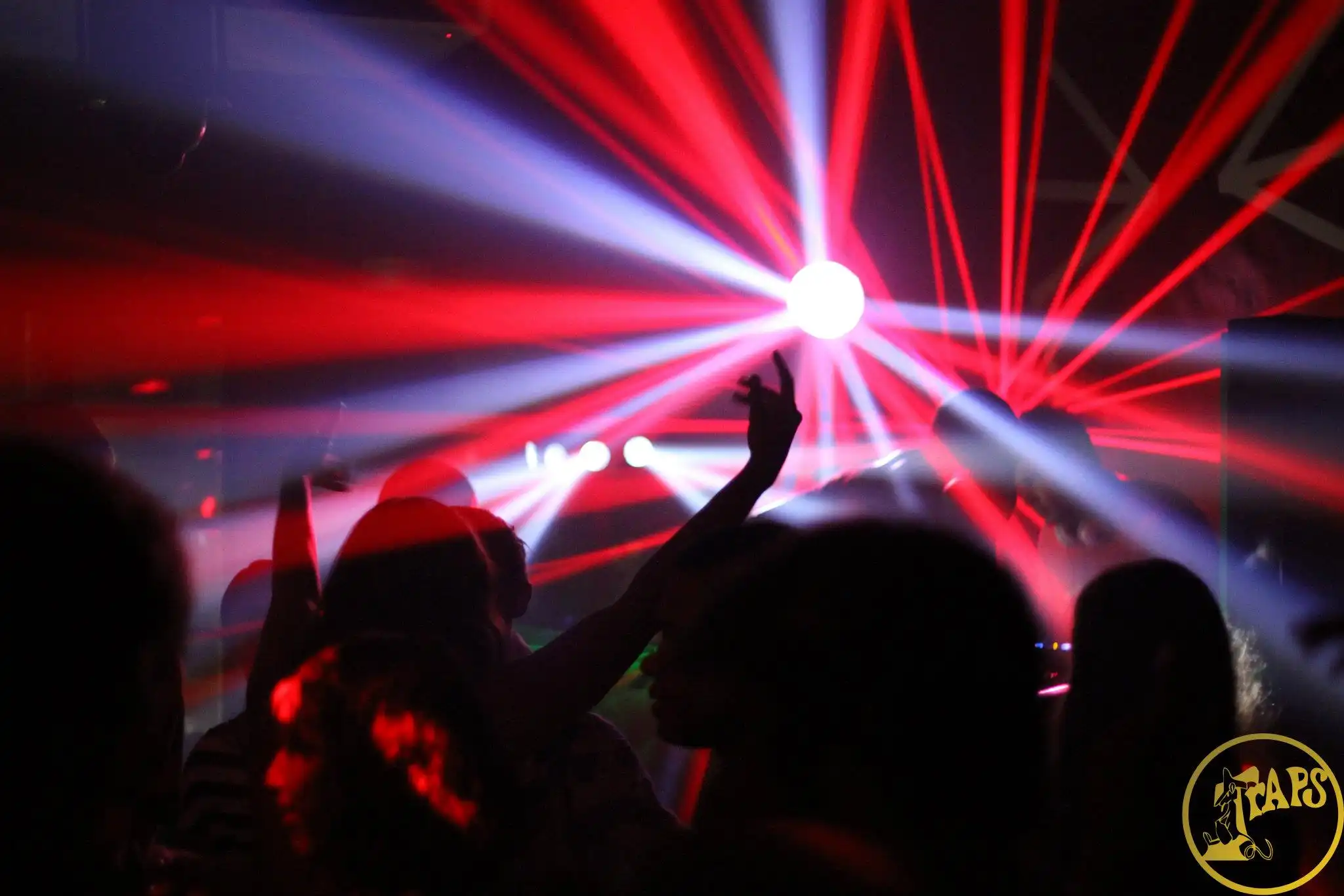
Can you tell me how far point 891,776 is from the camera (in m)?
0.74

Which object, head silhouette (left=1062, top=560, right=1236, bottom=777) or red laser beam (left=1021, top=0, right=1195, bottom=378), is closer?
head silhouette (left=1062, top=560, right=1236, bottom=777)

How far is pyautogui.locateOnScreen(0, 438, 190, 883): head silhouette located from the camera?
0.61m

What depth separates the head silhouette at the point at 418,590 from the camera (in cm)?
125

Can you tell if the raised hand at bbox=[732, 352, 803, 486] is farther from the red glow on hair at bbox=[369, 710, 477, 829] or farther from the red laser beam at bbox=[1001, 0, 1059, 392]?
the red laser beam at bbox=[1001, 0, 1059, 392]

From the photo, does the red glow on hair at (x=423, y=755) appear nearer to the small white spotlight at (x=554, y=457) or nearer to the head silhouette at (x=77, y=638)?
the head silhouette at (x=77, y=638)

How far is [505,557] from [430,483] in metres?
0.31

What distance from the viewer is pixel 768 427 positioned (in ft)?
4.36

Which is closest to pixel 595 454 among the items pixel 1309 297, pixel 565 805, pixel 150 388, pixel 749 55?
pixel 150 388

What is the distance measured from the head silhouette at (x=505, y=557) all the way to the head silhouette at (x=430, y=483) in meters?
0.09

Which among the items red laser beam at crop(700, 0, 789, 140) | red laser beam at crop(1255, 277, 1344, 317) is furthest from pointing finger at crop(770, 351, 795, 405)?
red laser beam at crop(1255, 277, 1344, 317)

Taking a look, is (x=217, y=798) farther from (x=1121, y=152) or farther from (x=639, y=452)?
(x=639, y=452)

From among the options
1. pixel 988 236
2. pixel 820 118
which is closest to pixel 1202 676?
pixel 820 118

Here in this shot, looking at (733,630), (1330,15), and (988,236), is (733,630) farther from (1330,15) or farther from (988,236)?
(988,236)

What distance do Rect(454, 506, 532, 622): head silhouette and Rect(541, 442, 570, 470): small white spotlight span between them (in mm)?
4856
